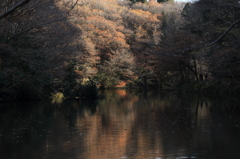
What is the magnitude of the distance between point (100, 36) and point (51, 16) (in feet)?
79.6

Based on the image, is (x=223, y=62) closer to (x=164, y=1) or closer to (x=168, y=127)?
(x=168, y=127)

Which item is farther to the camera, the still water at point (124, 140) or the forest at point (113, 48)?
the forest at point (113, 48)

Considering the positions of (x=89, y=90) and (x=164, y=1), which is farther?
(x=164, y=1)

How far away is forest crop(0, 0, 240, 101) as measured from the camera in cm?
1310

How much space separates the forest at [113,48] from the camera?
43.0 ft

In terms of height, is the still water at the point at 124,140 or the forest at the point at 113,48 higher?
the forest at the point at 113,48

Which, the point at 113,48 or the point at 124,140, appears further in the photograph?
the point at 113,48

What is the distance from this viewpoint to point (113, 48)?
4306 centimetres

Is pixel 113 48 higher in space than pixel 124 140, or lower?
higher

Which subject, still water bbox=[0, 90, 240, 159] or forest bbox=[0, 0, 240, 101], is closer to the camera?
still water bbox=[0, 90, 240, 159]

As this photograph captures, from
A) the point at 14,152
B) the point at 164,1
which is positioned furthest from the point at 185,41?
the point at 164,1

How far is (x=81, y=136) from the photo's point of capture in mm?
8391

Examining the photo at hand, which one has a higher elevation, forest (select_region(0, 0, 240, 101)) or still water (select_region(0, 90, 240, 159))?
forest (select_region(0, 0, 240, 101))

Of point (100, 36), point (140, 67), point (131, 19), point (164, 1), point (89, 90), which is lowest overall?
point (89, 90)
